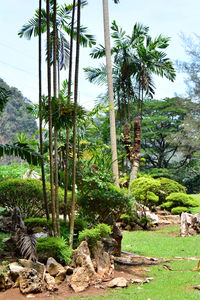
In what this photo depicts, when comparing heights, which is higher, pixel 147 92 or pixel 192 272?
pixel 147 92

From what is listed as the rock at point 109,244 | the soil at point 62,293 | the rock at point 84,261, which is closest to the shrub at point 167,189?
the rock at point 109,244

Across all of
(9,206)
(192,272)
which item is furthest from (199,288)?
(9,206)

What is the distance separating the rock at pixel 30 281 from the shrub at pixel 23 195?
4.24 metres

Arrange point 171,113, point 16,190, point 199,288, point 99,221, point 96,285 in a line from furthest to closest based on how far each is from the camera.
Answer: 1. point 171,113
2. point 16,190
3. point 99,221
4. point 96,285
5. point 199,288

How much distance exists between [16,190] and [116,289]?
4.99m

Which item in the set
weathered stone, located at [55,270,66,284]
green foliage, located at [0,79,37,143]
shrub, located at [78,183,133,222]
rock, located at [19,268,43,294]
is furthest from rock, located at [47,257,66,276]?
green foliage, located at [0,79,37,143]

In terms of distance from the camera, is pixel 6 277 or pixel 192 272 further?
pixel 192 272

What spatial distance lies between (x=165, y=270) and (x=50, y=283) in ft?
7.37

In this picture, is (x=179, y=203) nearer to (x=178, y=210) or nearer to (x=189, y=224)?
(x=178, y=210)

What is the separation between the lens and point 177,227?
1114 cm

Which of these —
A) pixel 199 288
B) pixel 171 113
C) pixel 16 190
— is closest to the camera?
pixel 199 288

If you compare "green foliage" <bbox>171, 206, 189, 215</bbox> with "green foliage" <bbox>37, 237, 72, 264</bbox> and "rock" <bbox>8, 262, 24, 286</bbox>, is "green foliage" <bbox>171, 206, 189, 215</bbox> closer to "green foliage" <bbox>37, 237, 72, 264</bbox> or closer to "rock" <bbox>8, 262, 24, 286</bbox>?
"green foliage" <bbox>37, 237, 72, 264</bbox>

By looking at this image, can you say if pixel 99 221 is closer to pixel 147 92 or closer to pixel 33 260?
pixel 33 260

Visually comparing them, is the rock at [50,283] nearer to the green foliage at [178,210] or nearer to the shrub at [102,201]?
the shrub at [102,201]
